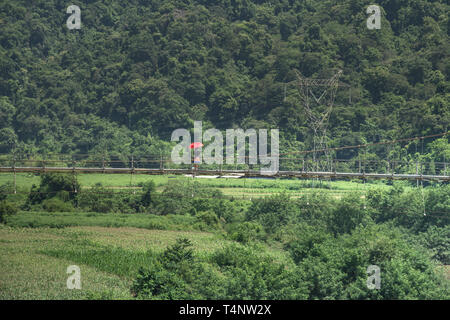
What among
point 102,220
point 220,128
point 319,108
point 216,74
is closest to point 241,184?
point 319,108

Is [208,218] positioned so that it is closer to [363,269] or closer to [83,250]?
[83,250]

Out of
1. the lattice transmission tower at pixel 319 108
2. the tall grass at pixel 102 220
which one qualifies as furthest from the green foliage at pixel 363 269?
the lattice transmission tower at pixel 319 108

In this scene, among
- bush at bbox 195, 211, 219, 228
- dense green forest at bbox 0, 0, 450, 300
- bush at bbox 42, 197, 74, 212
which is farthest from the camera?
bush at bbox 195, 211, 219, 228

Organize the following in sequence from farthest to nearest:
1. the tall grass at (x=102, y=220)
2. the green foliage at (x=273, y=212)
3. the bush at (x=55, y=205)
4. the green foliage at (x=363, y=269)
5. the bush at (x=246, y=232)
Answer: the bush at (x=55, y=205) → the green foliage at (x=273, y=212) → the tall grass at (x=102, y=220) → the bush at (x=246, y=232) → the green foliage at (x=363, y=269)

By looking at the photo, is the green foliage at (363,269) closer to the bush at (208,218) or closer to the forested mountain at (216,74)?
the bush at (208,218)

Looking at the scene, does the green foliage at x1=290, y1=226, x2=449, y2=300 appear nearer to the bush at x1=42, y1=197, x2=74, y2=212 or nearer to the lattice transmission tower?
the bush at x1=42, y1=197, x2=74, y2=212

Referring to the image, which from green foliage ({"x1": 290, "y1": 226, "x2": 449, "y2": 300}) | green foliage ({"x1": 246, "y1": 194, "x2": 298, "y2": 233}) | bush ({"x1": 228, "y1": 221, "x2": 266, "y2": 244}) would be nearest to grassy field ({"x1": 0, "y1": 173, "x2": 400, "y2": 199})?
green foliage ({"x1": 246, "y1": 194, "x2": 298, "y2": 233})

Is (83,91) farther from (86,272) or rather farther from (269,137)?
(86,272)

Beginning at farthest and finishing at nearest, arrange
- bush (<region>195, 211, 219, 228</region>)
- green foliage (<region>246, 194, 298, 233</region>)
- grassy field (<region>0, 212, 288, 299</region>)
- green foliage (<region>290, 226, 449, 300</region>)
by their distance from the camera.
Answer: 1. bush (<region>195, 211, 219, 228</region>)
2. green foliage (<region>246, 194, 298, 233</region>)
3. grassy field (<region>0, 212, 288, 299</region>)
4. green foliage (<region>290, 226, 449, 300</region>)
